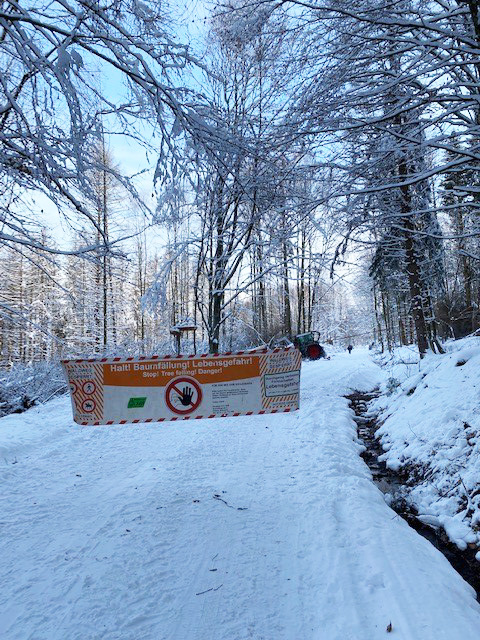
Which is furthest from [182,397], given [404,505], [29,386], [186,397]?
[29,386]

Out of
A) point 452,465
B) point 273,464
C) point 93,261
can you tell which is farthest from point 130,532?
point 452,465

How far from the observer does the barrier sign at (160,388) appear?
16.0 ft

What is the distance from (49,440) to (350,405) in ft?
26.3

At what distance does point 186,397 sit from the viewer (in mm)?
4918

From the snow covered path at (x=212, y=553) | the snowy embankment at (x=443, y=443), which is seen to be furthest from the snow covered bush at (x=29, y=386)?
the snowy embankment at (x=443, y=443)

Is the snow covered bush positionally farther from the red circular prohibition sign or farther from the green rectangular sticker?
the red circular prohibition sign

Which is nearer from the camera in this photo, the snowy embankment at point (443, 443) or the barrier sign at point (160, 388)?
the snowy embankment at point (443, 443)

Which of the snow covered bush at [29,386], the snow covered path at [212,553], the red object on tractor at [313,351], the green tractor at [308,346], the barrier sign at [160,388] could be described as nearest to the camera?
the snow covered path at [212,553]

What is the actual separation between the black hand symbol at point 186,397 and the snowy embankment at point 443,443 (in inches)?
117

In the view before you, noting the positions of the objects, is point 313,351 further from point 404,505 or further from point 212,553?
point 212,553

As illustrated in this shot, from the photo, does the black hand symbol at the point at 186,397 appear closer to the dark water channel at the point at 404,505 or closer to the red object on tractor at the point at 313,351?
the dark water channel at the point at 404,505

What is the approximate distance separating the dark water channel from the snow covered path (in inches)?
9.7

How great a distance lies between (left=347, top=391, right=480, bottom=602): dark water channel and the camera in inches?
136

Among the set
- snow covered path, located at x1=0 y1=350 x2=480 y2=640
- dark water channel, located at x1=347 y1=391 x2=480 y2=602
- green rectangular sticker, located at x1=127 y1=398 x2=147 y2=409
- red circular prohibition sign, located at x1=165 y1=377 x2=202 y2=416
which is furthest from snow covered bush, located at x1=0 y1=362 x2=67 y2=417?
dark water channel, located at x1=347 y1=391 x2=480 y2=602
